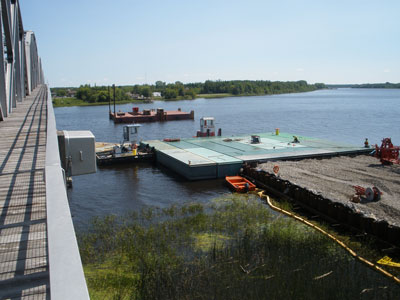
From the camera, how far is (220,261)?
39.3 ft

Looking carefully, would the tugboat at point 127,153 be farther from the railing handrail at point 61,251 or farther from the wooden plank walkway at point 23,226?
the railing handrail at point 61,251

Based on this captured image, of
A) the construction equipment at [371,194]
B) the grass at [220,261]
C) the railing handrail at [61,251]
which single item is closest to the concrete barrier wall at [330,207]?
the construction equipment at [371,194]

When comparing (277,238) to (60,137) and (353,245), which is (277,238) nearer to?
(353,245)

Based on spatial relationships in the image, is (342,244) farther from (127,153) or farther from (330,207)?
(127,153)

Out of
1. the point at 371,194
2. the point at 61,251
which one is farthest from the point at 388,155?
the point at 61,251

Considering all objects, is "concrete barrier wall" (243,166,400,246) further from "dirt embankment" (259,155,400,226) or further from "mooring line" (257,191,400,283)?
"mooring line" (257,191,400,283)

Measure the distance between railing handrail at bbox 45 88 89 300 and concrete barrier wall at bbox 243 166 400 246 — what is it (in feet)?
46.0

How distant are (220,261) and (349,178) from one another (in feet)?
44.1

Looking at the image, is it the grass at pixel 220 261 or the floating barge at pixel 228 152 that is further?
the floating barge at pixel 228 152

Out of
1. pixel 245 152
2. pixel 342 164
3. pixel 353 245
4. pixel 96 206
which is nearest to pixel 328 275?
pixel 353 245

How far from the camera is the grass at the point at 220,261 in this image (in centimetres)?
→ 997

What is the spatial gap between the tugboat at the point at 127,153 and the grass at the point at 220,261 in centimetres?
1386

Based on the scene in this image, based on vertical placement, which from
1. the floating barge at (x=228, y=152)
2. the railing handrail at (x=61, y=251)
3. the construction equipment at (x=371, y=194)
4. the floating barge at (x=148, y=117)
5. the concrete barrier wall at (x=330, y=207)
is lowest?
the concrete barrier wall at (x=330, y=207)

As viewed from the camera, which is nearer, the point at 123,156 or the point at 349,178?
the point at 349,178
